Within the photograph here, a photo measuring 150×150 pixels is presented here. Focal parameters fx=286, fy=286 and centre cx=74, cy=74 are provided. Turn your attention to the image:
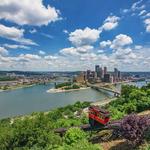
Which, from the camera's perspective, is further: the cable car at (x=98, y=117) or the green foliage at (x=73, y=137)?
the cable car at (x=98, y=117)

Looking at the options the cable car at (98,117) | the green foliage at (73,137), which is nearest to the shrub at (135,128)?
the green foliage at (73,137)

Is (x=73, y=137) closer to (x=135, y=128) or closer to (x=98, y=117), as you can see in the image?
(x=135, y=128)

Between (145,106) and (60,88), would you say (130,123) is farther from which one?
(60,88)

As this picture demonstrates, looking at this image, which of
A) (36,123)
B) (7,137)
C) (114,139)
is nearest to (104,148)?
(114,139)

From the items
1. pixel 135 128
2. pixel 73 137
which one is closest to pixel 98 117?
pixel 73 137

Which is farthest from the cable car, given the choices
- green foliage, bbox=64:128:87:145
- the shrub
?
the shrub

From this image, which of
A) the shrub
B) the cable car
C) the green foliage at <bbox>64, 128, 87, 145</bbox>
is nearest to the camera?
the shrub

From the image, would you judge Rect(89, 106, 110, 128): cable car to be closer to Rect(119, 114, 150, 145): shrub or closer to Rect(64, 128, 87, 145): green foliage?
Rect(64, 128, 87, 145): green foliage

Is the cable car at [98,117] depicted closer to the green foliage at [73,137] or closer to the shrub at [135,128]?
the green foliage at [73,137]
